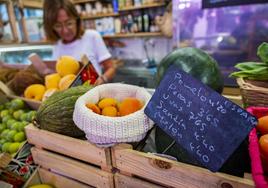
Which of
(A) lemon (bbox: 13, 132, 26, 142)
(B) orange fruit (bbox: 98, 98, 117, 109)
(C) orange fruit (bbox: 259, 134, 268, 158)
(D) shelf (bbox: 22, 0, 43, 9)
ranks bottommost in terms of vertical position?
(A) lemon (bbox: 13, 132, 26, 142)

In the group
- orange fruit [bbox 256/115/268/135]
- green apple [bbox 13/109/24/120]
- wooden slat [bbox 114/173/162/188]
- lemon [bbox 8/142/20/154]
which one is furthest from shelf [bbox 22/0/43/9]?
orange fruit [bbox 256/115/268/135]

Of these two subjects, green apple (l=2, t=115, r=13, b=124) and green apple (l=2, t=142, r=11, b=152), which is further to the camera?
green apple (l=2, t=115, r=13, b=124)

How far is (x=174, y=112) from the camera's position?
53 cm

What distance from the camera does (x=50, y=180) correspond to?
83 cm

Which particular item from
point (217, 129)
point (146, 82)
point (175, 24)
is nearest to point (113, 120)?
point (217, 129)

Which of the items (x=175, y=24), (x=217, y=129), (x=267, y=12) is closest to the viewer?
(x=217, y=129)

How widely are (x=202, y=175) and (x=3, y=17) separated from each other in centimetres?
276

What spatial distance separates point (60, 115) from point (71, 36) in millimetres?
1153

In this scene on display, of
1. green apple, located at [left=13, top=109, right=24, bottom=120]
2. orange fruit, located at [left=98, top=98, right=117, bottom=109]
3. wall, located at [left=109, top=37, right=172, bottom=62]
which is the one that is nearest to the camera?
orange fruit, located at [left=98, top=98, right=117, bottom=109]

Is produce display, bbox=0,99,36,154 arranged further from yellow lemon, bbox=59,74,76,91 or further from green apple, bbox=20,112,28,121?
yellow lemon, bbox=59,74,76,91

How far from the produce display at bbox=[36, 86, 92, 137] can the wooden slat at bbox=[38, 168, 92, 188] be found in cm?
19

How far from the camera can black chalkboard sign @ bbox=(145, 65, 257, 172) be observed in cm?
45

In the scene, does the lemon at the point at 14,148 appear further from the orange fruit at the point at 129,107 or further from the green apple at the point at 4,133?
the orange fruit at the point at 129,107

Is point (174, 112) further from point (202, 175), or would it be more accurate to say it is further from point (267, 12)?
point (267, 12)
